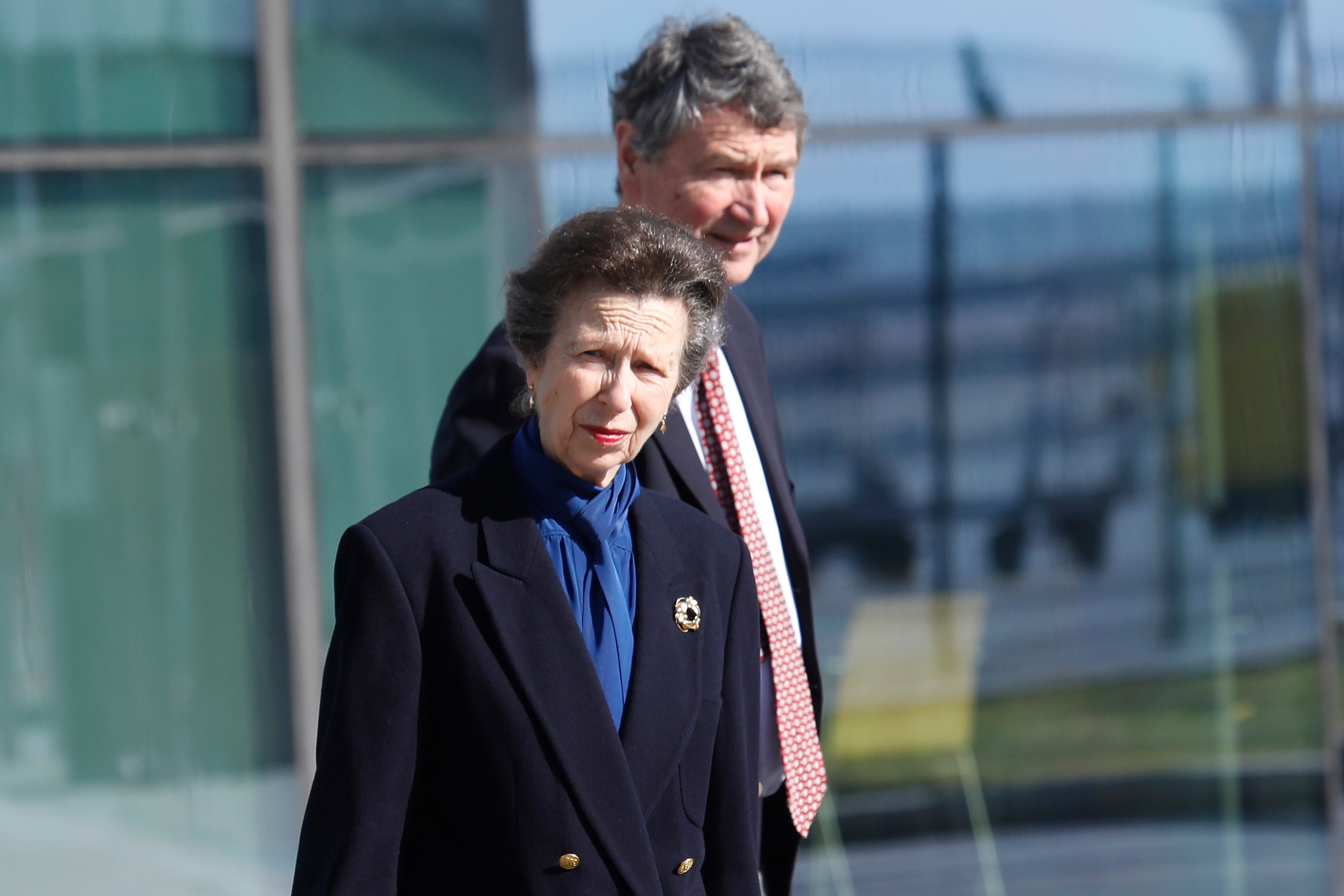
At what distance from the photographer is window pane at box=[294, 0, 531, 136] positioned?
4402 mm

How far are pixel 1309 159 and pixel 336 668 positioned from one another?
167 inches

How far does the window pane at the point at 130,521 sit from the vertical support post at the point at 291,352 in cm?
4

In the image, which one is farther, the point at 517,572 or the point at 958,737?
the point at 958,737

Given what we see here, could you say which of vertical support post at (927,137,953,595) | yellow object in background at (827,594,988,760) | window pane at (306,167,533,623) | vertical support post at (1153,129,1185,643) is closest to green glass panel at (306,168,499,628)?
window pane at (306,167,533,623)

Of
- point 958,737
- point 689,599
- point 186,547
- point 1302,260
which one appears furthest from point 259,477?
point 1302,260

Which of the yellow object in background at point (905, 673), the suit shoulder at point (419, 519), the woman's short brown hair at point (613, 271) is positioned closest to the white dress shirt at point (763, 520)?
the woman's short brown hair at point (613, 271)

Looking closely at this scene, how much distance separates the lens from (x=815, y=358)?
4641mm

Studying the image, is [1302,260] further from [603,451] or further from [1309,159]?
[603,451]

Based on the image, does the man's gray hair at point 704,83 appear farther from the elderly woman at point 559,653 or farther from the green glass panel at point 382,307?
the green glass panel at point 382,307

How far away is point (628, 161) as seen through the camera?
7.30 ft

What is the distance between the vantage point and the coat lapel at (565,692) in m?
1.52

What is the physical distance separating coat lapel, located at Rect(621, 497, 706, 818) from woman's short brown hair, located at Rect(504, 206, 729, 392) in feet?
0.71

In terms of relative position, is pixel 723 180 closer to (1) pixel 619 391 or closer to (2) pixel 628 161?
(2) pixel 628 161

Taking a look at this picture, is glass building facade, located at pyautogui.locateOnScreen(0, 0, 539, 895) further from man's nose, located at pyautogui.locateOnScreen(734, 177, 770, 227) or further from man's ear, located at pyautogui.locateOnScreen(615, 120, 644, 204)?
man's nose, located at pyautogui.locateOnScreen(734, 177, 770, 227)
